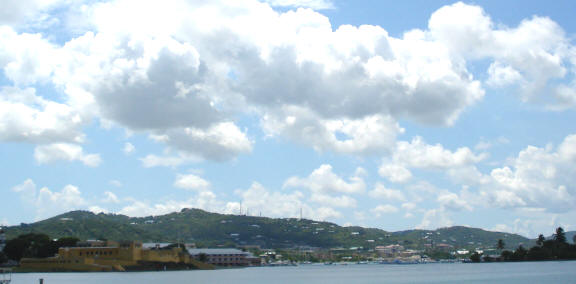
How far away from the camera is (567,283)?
82.2 meters

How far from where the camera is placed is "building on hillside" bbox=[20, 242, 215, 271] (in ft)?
453

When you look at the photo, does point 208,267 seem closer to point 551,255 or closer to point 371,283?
point 371,283

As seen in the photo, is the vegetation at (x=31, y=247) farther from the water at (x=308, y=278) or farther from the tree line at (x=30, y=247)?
→ the water at (x=308, y=278)

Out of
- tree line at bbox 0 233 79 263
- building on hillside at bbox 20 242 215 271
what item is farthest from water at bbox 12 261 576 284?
tree line at bbox 0 233 79 263

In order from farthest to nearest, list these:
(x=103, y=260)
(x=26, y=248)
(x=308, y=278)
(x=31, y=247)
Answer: (x=31, y=247) → (x=26, y=248) → (x=103, y=260) → (x=308, y=278)

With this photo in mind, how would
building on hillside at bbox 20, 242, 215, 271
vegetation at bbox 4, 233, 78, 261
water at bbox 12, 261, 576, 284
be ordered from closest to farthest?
water at bbox 12, 261, 576, 284 → building on hillside at bbox 20, 242, 215, 271 → vegetation at bbox 4, 233, 78, 261

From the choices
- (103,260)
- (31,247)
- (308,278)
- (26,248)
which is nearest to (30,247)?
(31,247)

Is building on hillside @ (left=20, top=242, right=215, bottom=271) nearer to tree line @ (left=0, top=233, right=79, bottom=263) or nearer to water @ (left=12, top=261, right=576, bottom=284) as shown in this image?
water @ (left=12, top=261, right=576, bottom=284)

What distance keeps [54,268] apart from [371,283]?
236ft

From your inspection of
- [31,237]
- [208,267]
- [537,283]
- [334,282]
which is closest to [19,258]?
[31,237]

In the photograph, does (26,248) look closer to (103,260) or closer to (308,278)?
(103,260)

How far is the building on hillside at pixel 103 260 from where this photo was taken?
138 metres

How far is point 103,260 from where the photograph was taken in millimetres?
145750

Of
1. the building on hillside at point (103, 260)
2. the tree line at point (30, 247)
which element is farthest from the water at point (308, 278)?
the tree line at point (30, 247)
